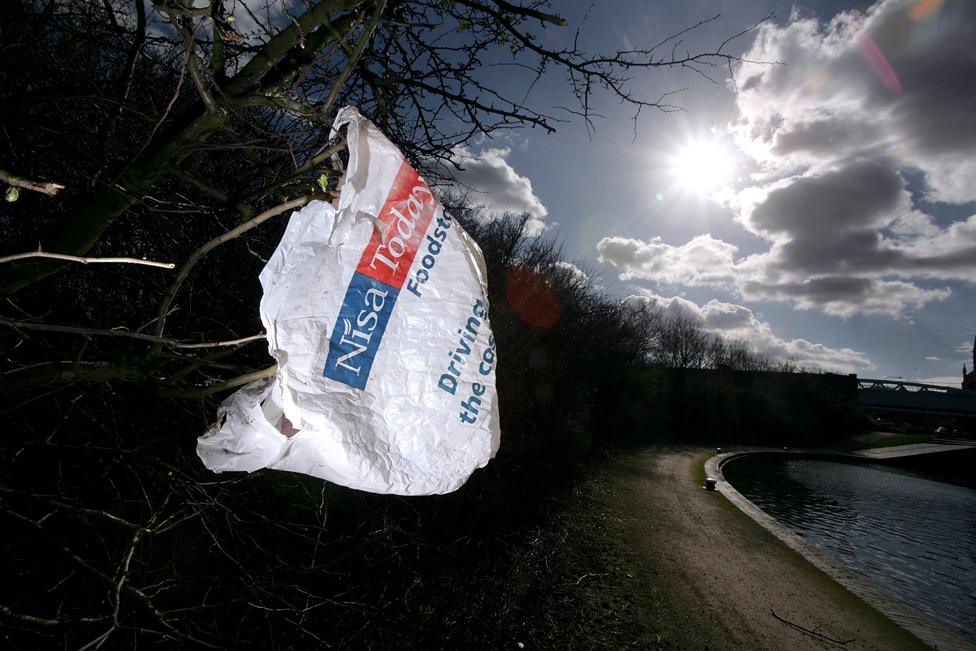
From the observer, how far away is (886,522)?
14195mm

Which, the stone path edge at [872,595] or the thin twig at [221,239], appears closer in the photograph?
the thin twig at [221,239]

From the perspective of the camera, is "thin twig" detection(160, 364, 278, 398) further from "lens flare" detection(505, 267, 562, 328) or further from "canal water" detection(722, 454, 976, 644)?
"canal water" detection(722, 454, 976, 644)

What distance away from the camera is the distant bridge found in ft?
142

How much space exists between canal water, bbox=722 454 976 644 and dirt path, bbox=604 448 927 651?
286 centimetres

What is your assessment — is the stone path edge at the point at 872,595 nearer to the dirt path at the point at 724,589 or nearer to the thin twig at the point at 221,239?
the dirt path at the point at 724,589

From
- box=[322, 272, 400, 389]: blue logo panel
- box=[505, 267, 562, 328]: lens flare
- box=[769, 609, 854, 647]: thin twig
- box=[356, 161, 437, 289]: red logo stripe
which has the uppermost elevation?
box=[505, 267, 562, 328]: lens flare

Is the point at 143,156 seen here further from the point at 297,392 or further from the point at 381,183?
the point at 297,392

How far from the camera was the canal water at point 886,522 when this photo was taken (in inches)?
369

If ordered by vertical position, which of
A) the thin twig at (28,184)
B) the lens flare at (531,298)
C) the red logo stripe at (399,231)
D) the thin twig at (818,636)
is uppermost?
the lens flare at (531,298)

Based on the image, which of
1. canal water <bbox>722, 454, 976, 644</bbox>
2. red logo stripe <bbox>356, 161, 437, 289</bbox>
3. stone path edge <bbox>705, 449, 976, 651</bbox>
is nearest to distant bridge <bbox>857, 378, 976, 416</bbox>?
canal water <bbox>722, 454, 976, 644</bbox>

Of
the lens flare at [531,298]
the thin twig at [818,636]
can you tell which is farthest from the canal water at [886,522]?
the lens flare at [531,298]

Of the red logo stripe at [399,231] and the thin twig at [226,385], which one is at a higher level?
the red logo stripe at [399,231]

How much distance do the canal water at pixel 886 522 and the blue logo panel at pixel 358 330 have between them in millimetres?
10651

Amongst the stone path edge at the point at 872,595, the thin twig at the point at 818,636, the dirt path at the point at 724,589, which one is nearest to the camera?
the dirt path at the point at 724,589
